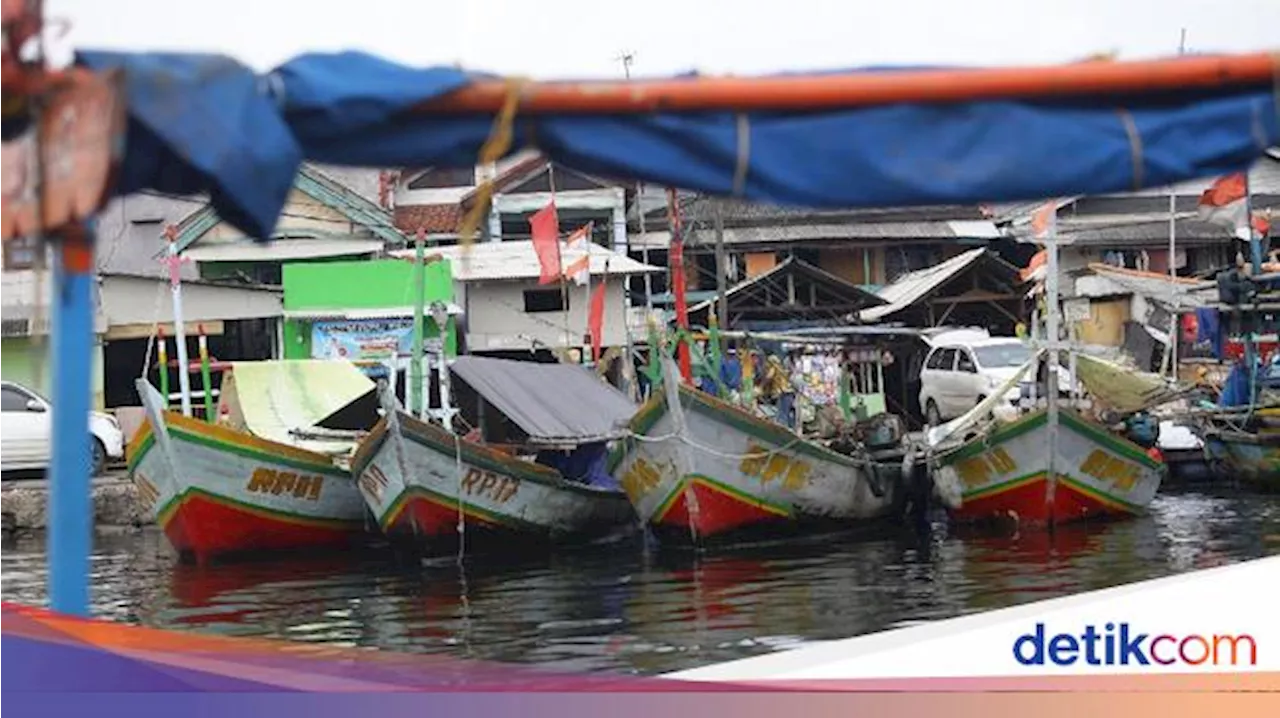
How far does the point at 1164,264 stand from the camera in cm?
3042

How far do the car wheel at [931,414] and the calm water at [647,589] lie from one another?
782 cm

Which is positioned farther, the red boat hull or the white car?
the white car

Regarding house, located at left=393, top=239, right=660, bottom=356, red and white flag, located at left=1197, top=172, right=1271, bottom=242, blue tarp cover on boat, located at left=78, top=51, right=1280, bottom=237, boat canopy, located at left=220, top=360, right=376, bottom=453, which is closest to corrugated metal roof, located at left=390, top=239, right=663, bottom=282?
house, located at left=393, top=239, right=660, bottom=356

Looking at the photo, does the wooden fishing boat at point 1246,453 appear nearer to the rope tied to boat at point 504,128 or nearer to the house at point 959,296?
the house at point 959,296

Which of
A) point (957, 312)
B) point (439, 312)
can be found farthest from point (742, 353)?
point (957, 312)

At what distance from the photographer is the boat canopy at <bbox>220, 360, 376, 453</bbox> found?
17.7 m

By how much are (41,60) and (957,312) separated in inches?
1092

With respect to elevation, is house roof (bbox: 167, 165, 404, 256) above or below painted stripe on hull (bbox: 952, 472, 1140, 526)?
above

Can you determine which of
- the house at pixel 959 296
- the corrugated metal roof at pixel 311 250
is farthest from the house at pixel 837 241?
the corrugated metal roof at pixel 311 250

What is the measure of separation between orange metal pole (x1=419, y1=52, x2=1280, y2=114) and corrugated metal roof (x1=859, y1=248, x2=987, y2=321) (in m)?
24.6

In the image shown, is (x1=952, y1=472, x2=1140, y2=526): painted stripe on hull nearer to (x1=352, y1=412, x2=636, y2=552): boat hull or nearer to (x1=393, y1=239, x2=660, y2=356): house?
(x1=352, y1=412, x2=636, y2=552): boat hull

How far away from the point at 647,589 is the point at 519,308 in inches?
550

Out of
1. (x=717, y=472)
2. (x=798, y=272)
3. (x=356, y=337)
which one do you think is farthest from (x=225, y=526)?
(x=798, y=272)

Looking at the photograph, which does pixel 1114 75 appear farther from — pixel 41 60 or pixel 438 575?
pixel 438 575
